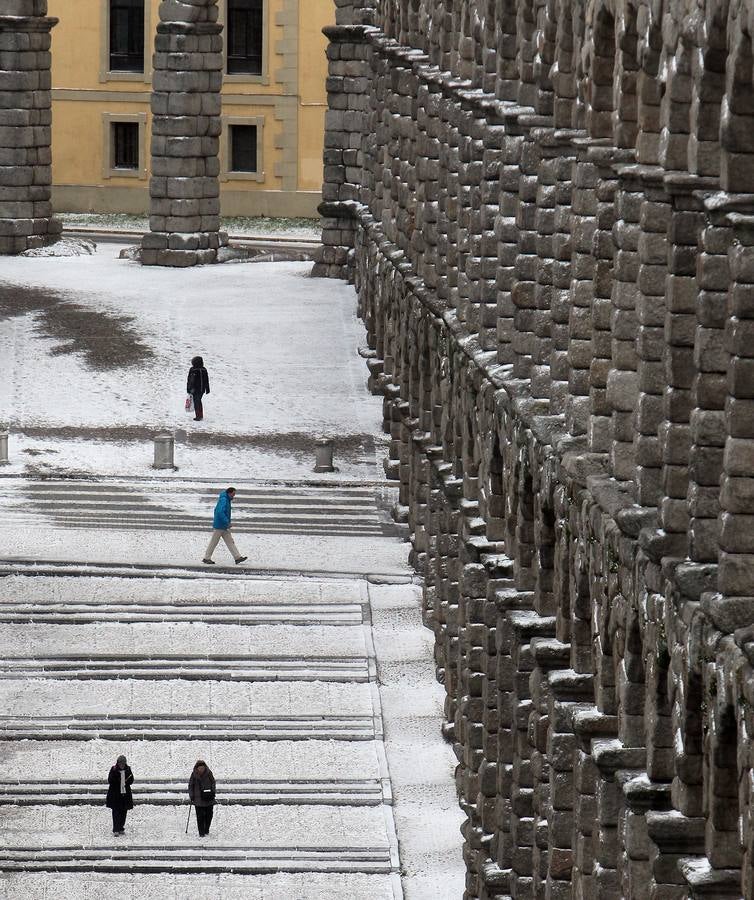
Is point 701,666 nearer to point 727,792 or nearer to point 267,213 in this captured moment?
point 727,792

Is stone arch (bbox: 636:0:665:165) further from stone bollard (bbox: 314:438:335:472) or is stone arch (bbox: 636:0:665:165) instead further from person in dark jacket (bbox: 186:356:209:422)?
person in dark jacket (bbox: 186:356:209:422)

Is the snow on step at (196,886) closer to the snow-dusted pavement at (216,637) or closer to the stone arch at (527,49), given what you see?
the snow-dusted pavement at (216,637)

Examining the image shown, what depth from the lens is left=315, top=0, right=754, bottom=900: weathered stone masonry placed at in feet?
65.4

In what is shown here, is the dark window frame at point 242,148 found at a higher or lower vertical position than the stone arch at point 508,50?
lower

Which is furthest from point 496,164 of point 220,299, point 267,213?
point 267,213

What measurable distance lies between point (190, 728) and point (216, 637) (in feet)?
14.3

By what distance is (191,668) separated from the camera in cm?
3975

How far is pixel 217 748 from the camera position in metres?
36.4

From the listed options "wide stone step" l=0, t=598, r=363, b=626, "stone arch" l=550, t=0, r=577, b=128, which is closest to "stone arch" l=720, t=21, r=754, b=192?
"stone arch" l=550, t=0, r=577, b=128

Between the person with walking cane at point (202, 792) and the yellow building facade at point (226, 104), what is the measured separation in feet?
182

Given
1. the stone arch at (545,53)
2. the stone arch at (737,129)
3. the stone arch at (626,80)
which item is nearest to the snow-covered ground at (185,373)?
the stone arch at (545,53)

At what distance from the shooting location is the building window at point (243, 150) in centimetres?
8756

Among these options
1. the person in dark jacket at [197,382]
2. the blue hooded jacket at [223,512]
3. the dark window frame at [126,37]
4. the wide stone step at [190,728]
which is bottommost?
the wide stone step at [190,728]

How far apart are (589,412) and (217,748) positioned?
1189cm
